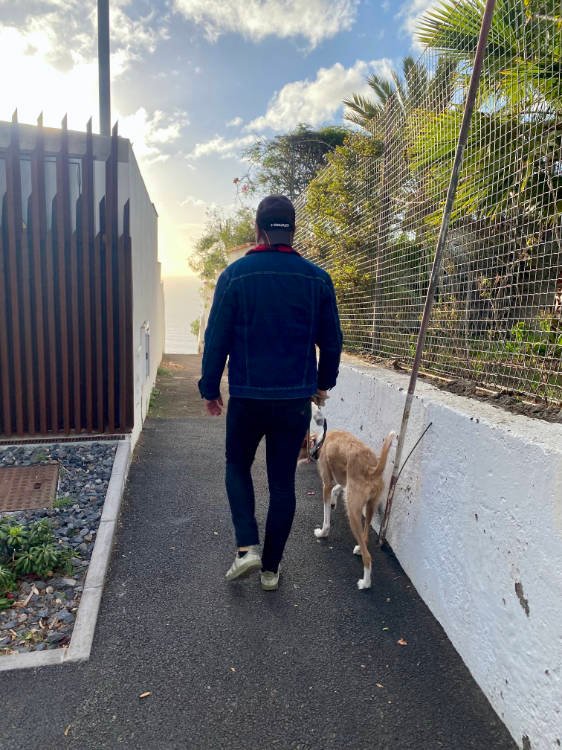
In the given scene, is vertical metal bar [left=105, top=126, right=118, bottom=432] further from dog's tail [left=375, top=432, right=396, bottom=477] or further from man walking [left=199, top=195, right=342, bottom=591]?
dog's tail [left=375, top=432, right=396, bottom=477]

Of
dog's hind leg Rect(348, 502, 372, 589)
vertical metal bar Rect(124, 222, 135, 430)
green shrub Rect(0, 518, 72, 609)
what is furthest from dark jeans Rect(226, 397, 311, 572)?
vertical metal bar Rect(124, 222, 135, 430)

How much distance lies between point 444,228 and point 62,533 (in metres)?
3.05

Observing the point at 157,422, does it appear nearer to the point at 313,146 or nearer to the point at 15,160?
the point at 15,160

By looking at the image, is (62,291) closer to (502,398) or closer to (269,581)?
(269,581)

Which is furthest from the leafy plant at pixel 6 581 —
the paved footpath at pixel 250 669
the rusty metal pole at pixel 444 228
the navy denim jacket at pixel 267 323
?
the rusty metal pole at pixel 444 228

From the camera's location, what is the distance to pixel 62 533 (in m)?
3.27

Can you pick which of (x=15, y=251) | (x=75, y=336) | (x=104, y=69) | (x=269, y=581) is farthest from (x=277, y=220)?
(x=104, y=69)

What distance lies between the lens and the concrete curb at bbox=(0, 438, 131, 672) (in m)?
2.24

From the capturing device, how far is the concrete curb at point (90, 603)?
7.36 ft

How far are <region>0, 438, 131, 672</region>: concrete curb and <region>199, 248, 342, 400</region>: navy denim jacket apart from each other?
133cm

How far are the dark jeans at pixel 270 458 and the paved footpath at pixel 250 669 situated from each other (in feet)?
1.21

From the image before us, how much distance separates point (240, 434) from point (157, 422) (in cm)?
412

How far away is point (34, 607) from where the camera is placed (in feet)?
8.58

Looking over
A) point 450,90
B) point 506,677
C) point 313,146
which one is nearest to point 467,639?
point 506,677
